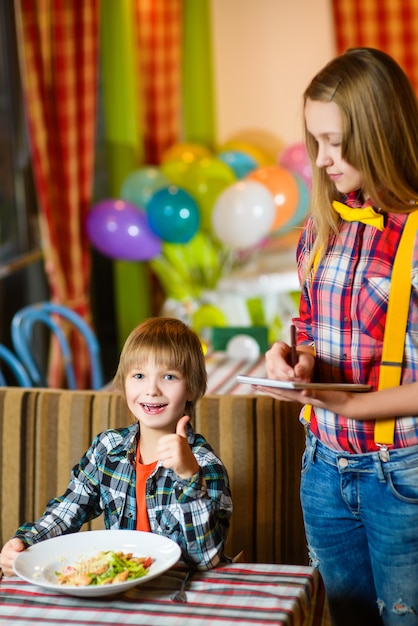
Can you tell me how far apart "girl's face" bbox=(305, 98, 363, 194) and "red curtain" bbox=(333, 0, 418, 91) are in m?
4.76

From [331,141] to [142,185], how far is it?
339cm

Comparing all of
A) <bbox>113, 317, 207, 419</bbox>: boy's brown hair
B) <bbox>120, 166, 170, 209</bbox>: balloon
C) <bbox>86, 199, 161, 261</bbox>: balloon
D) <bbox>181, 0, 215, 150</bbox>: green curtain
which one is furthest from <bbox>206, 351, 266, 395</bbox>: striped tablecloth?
<bbox>181, 0, 215, 150</bbox>: green curtain

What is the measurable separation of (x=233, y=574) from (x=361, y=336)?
465mm

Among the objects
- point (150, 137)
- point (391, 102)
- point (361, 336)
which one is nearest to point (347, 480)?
point (361, 336)

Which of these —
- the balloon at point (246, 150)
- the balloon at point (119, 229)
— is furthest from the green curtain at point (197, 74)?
the balloon at point (119, 229)

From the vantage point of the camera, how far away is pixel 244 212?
4.55m

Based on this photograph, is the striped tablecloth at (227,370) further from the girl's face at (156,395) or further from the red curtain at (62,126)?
the red curtain at (62,126)

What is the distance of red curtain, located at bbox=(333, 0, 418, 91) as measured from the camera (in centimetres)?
609

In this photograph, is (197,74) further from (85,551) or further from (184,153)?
(85,551)

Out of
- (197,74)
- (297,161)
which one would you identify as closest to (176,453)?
(297,161)

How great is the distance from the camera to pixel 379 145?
1.54 metres

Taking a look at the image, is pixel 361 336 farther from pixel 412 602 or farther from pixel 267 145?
pixel 267 145

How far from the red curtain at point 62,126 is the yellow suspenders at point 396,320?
3024mm

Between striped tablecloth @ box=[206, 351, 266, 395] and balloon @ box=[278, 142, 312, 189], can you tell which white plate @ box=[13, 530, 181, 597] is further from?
balloon @ box=[278, 142, 312, 189]
